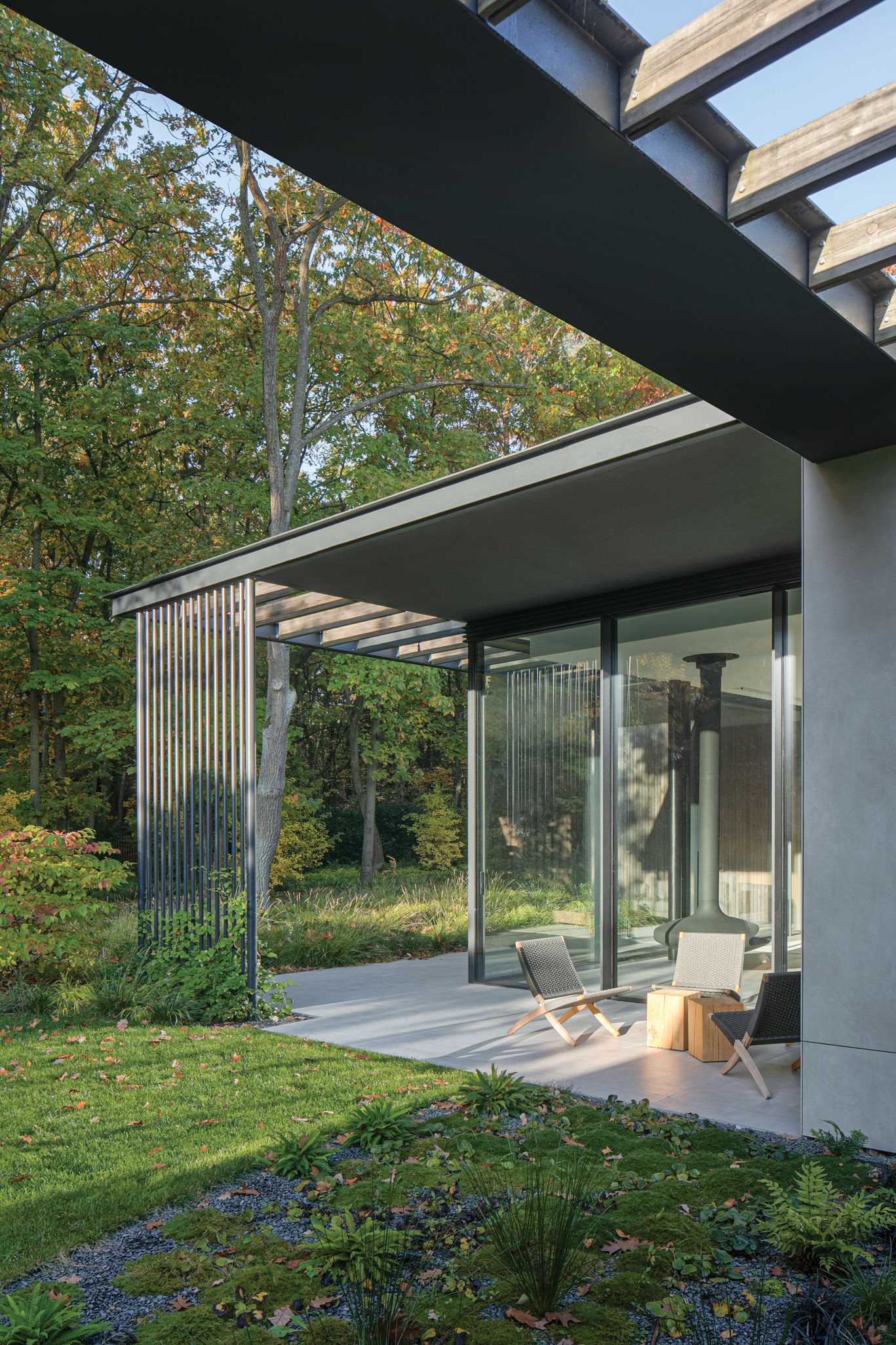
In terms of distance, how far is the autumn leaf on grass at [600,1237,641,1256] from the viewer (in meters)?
3.55

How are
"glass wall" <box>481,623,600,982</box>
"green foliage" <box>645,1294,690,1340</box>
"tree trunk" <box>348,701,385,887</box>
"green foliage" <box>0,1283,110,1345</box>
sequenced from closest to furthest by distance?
1. "green foliage" <box>0,1283,110,1345</box>
2. "green foliage" <box>645,1294,690,1340</box>
3. "glass wall" <box>481,623,600,982</box>
4. "tree trunk" <box>348,701,385,887</box>

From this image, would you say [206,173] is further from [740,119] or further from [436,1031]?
[740,119]

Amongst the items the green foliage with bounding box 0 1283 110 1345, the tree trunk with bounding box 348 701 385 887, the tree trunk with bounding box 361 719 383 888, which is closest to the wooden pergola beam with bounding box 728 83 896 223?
the green foliage with bounding box 0 1283 110 1345

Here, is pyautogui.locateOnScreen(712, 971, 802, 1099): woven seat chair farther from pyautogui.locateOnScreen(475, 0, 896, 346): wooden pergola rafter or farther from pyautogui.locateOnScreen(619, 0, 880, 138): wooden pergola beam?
pyautogui.locateOnScreen(619, 0, 880, 138): wooden pergola beam

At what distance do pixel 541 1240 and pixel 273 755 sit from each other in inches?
432

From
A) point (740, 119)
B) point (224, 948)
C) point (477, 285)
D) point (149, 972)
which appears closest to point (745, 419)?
point (740, 119)

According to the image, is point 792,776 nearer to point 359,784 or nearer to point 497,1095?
point 497,1095

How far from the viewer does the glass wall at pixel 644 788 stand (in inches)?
307

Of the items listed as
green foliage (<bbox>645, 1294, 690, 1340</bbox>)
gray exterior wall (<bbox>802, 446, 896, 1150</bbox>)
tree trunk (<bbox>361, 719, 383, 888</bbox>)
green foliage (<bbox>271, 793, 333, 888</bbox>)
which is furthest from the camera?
tree trunk (<bbox>361, 719, 383, 888</bbox>)

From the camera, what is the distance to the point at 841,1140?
15.0ft

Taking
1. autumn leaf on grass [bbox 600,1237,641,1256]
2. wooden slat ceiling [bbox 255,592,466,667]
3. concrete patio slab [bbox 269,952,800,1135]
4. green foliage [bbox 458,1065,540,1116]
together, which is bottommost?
concrete patio slab [bbox 269,952,800,1135]

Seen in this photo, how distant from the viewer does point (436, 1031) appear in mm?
7574

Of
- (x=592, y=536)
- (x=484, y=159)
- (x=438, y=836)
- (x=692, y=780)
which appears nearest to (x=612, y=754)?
(x=692, y=780)

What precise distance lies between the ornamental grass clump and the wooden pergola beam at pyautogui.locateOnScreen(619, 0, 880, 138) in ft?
10.3
